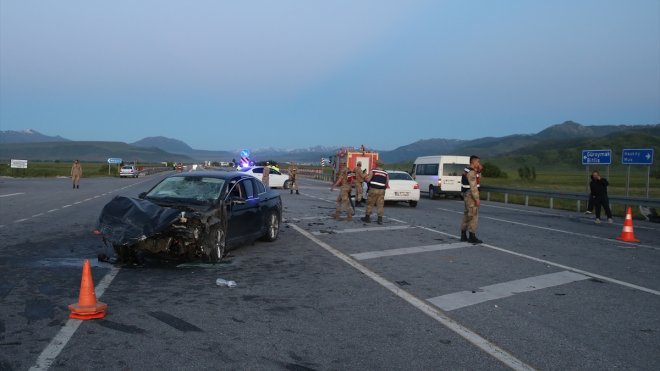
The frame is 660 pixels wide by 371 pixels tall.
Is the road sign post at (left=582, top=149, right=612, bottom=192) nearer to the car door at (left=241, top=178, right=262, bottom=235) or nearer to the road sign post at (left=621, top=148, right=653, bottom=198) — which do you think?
the road sign post at (left=621, top=148, right=653, bottom=198)

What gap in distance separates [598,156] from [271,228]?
74.4 feet

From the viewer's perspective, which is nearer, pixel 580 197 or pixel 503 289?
pixel 503 289

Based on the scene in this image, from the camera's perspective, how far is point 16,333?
561 centimetres

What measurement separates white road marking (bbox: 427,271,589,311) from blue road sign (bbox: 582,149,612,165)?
22.1 meters

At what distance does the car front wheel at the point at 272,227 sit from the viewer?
1245 centimetres

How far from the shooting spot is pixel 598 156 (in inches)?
1174

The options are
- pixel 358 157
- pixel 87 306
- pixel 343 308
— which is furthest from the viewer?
pixel 358 157

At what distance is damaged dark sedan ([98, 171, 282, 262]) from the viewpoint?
29.4ft

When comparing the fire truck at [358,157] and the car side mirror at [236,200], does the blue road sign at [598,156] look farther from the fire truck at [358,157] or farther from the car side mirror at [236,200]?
Result: the car side mirror at [236,200]

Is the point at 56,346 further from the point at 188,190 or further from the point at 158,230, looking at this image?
the point at 188,190

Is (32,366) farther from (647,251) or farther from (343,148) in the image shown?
(343,148)

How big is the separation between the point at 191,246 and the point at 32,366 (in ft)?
15.0

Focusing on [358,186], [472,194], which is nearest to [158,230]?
[472,194]

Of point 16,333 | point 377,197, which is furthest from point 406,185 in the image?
point 16,333
